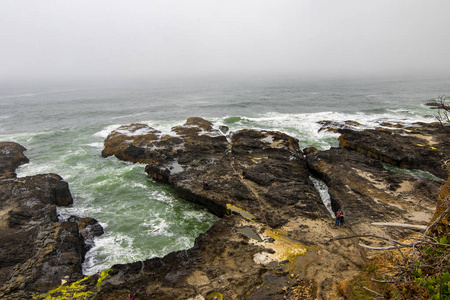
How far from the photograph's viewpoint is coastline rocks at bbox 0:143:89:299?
11906 mm

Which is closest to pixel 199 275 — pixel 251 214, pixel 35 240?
pixel 251 214

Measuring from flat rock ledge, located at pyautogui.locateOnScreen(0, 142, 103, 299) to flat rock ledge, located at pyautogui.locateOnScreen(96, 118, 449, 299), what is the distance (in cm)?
325

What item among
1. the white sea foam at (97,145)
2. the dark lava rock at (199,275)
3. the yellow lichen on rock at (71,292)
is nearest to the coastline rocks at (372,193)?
the dark lava rock at (199,275)

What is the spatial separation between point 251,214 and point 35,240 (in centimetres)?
Answer: 1367

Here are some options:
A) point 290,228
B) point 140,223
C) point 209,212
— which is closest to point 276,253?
point 290,228

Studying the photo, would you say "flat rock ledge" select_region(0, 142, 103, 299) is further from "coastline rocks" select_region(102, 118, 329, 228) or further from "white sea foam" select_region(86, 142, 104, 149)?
"white sea foam" select_region(86, 142, 104, 149)

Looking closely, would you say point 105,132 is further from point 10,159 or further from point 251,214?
point 251,214

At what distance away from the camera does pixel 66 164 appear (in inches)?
1121

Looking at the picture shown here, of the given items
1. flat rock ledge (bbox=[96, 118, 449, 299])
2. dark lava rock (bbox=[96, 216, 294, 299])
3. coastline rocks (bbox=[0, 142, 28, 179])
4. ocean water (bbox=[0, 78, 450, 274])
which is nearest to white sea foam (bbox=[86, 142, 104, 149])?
ocean water (bbox=[0, 78, 450, 274])

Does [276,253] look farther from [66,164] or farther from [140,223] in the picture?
[66,164]

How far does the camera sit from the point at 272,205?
58.8 ft

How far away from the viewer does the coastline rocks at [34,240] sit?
11906 mm

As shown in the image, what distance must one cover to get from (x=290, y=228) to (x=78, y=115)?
2105 inches

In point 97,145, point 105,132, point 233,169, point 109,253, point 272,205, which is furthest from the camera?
point 105,132
